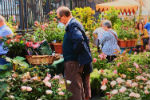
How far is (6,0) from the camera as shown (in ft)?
22.4

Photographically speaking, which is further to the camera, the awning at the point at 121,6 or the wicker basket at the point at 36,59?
the awning at the point at 121,6

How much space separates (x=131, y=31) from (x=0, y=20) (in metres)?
4.73

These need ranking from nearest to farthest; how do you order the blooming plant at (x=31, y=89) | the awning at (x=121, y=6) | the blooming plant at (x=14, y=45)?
the blooming plant at (x=31, y=89)
the blooming plant at (x=14, y=45)
the awning at (x=121, y=6)

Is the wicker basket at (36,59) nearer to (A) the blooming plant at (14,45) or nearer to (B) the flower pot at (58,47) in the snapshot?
(A) the blooming plant at (14,45)

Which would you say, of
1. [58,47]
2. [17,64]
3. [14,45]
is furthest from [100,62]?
[17,64]

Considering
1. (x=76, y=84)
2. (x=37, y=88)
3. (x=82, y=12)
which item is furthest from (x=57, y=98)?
(x=82, y=12)

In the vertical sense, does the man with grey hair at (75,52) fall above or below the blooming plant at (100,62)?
above

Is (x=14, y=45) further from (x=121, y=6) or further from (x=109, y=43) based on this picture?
(x=121, y=6)

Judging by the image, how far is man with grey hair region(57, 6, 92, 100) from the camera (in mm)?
4066

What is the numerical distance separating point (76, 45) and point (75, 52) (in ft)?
0.47

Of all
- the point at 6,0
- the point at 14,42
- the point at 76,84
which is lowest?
the point at 76,84

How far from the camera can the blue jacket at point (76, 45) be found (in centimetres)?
403

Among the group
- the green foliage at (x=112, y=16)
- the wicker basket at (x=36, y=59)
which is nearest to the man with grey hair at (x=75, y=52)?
the wicker basket at (x=36, y=59)

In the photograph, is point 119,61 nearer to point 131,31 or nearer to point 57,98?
point 57,98
